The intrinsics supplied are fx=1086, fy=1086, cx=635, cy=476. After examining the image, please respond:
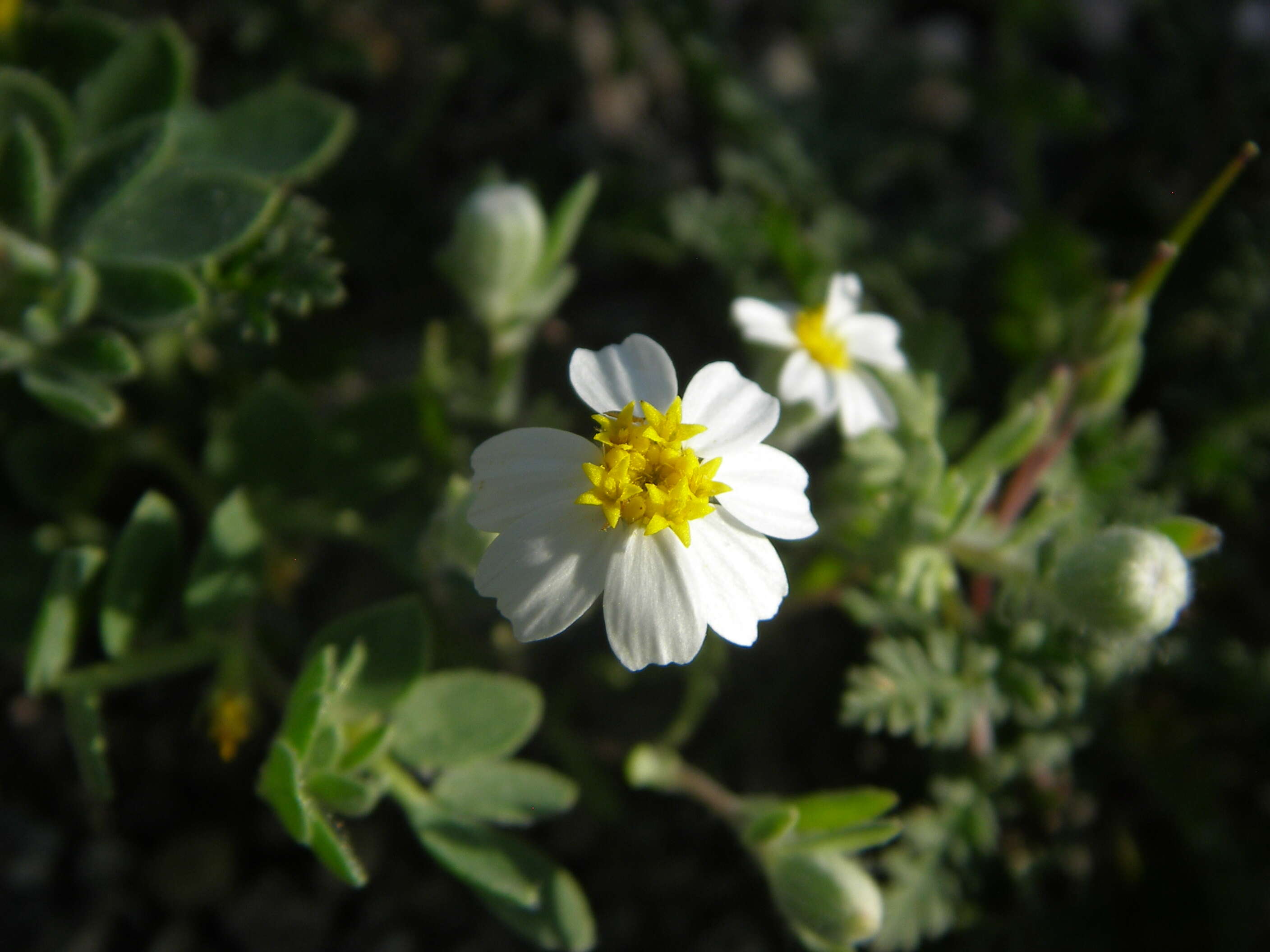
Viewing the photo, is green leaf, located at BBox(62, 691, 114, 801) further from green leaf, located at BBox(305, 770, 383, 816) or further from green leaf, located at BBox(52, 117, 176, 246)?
green leaf, located at BBox(52, 117, 176, 246)

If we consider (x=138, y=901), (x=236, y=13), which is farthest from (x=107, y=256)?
(x=138, y=901)

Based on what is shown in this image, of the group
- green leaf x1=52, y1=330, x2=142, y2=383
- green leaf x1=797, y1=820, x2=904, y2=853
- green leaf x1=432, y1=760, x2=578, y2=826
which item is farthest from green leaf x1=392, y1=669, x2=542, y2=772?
green leaf x1=52, y1=330, x2=142, y2=383

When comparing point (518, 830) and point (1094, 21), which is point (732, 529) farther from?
point (1094, 21)

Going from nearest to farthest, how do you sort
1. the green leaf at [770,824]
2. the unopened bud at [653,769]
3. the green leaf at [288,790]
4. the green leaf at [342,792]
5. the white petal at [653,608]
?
the white petal at [653,608], the green leaf at [288,790], the green leaf at [342,792], the green leaf at [770,824], the unopened bud at [653,769]

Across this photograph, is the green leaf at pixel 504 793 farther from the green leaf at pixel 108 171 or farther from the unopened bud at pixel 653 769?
the green leaf at pixel 108 171

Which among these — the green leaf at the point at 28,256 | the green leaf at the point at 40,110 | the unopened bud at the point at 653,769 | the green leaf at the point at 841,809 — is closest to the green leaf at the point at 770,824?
the green leaf at the point at 841,809

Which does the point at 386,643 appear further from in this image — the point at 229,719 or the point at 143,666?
the point at 143,666

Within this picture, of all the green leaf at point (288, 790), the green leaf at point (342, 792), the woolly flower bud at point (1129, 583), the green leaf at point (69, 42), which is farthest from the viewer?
the green leaf at point (69, 42)

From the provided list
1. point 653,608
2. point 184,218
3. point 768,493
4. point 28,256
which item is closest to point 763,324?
point 768,493
